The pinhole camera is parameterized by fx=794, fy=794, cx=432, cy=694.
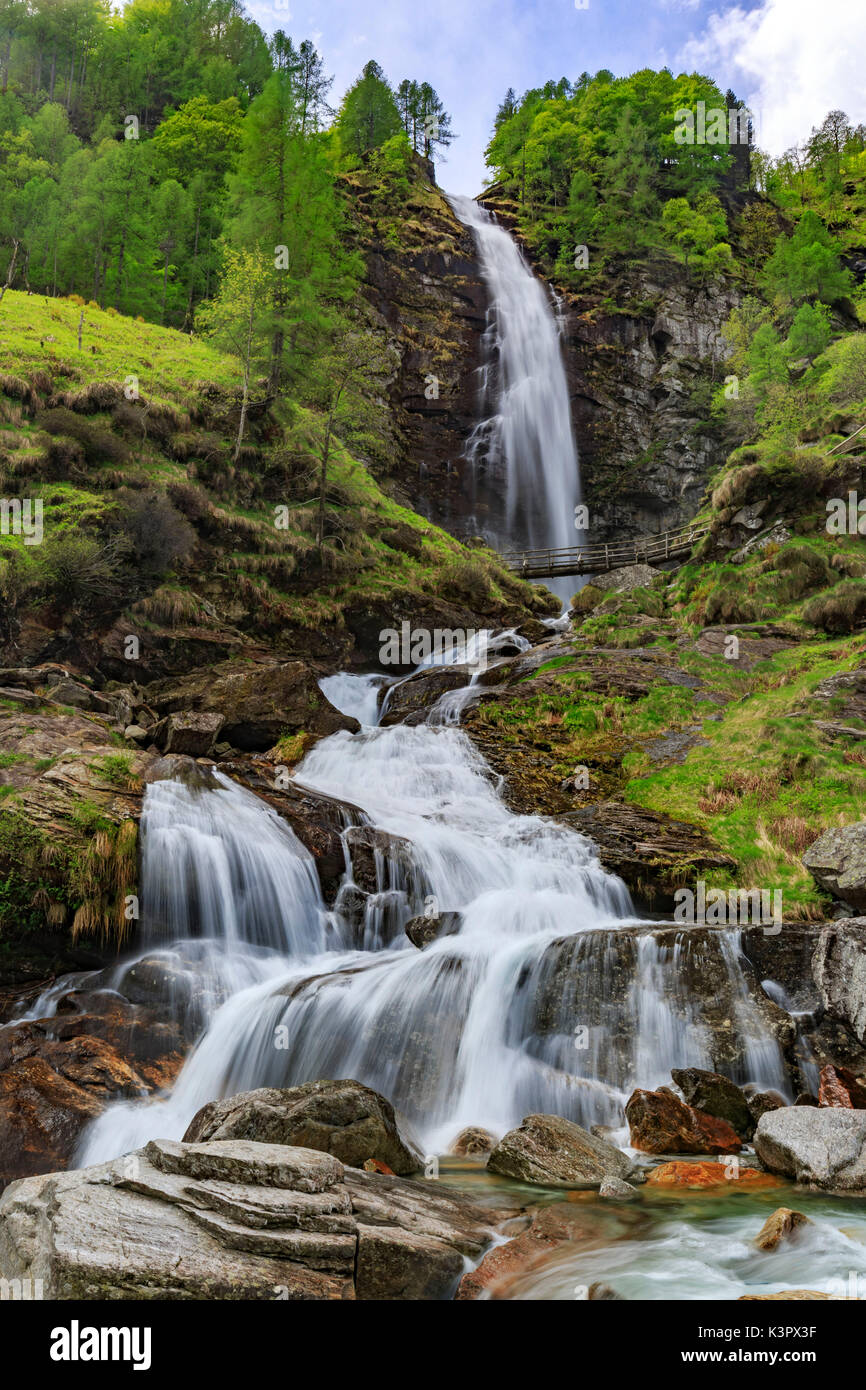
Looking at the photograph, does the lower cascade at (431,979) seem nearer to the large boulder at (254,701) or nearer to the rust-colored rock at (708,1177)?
the rust-colored rock at (708,1177)

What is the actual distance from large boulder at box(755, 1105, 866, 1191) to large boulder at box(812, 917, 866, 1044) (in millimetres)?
1981

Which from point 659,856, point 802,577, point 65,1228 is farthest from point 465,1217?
point 802,577

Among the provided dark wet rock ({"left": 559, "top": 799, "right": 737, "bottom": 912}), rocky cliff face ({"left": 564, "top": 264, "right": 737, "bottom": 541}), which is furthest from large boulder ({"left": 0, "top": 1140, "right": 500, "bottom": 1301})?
rocky cliff face ({"left": 564, "top": 264, "right": 737, "bottom": 541})

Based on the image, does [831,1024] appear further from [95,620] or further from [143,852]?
[95,620]

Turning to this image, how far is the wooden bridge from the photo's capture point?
37312mm

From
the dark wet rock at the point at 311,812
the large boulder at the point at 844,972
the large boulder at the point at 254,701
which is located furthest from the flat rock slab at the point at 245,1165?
the large boulder at the point at 254,701

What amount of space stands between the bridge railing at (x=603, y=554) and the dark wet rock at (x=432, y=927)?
27.9 meters

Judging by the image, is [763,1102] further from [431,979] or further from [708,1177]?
[431,979]

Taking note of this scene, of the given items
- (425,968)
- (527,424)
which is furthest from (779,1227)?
(527,424)

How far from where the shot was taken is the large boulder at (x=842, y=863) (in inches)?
447

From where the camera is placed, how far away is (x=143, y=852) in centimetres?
1227

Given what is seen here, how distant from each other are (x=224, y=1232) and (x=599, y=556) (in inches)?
1542

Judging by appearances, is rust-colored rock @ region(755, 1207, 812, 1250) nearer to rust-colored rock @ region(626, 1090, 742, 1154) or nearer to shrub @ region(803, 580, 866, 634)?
rust-colored rock @ region(626, 1090, 742, 1154)

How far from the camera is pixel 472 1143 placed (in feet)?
28.7
